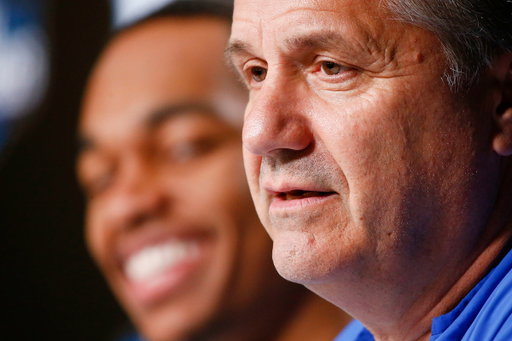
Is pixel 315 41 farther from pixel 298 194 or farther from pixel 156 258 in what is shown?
pixel 156 258

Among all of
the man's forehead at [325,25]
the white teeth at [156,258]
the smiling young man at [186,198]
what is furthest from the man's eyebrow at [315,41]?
the white teeth at [156,258]

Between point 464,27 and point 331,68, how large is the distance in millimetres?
213

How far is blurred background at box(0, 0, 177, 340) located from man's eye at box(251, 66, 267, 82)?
1.32 m

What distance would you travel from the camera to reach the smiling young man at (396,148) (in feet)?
2.77

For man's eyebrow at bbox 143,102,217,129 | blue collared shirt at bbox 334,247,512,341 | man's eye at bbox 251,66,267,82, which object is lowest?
blue collared shirt at bbox 334,247,512,341

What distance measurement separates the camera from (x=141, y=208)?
1928 mm

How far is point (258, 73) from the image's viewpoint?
3.53 feet

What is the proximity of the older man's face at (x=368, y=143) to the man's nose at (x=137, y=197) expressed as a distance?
107cm

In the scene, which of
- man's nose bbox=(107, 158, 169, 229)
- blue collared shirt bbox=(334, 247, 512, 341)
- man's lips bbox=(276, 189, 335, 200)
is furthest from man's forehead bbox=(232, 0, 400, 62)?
man's nose bbox=(107, 158, 169, 229)

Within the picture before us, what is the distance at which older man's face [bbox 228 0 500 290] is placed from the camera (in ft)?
2.77

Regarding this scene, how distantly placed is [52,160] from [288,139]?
5.64 feet

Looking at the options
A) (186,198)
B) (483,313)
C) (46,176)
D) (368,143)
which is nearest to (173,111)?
(186,198)

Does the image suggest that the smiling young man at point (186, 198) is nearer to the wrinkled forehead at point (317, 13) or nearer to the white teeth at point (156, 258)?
the white teeth at point (156, 258)

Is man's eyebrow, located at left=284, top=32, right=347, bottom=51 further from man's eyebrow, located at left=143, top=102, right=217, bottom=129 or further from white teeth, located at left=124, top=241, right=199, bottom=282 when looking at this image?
white teeth, located at left=124, top=241, right=199, bottom=282
